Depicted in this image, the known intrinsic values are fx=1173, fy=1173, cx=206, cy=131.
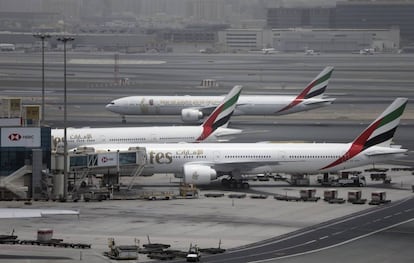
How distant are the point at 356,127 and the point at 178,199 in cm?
5557

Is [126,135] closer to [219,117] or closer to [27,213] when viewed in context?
[219,117]

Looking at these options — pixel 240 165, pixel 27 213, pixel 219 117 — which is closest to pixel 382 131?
pixel 240 165

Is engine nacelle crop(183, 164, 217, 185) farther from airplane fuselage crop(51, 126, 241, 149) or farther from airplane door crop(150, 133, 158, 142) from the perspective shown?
Result: airplane door crop(150, 133, 158, 142)

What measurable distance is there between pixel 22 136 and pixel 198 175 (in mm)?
13083

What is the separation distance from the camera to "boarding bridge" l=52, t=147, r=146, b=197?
82000 mm

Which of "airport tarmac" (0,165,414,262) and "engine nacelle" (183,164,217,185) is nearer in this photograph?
"airport tarmac" (0,165,414,262)

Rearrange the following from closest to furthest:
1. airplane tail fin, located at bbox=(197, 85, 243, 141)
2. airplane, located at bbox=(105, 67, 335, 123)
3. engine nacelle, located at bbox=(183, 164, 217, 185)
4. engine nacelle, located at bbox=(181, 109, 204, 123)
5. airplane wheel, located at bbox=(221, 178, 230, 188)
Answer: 1. engine nacelle, located at bbox=(183, 164, 217, 185)
2. airplane wheel, located at bbox=(221, 178, 230, 188)
3. airplane tail fin, located at bbox=(197, 85, 243, 141)
4. engine nacelle, located at bbox=(181, 109, 204, 123)
5. airplane, located at bbox=(105, 67, 335, 123)

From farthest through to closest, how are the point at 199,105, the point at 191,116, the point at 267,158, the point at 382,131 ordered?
the point at 199,105
the point at 191,116
the point at 382,131
the point at 267,158

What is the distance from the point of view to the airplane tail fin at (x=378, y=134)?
282ft

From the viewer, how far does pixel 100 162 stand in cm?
8312

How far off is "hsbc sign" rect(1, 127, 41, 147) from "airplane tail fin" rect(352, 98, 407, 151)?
2338cm

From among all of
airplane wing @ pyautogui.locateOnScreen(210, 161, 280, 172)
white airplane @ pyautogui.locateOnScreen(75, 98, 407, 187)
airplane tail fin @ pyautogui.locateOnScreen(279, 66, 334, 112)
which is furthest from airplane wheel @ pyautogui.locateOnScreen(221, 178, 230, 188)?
airplane tail fin @ pyautogui.locateOnScreen(279, 66, 334, 112)

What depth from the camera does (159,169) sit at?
85875 mm

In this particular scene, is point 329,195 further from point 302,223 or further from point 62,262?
point 62,262
